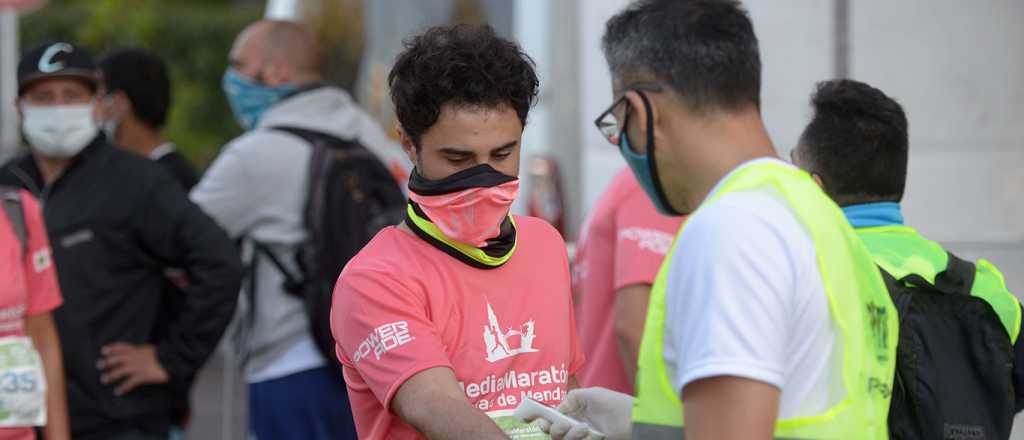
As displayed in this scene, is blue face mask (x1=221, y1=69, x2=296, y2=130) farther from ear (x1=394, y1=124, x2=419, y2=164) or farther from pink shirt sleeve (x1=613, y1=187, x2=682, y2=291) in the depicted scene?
ear (x1=394, y1=124, x2=419, y2=164)

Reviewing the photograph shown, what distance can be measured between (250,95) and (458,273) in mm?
2652

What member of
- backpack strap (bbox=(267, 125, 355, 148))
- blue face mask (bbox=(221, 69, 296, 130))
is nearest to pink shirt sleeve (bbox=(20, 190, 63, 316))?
backpack strap (bbox=(267, 125, 355, 148))

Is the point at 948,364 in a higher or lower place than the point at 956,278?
lower

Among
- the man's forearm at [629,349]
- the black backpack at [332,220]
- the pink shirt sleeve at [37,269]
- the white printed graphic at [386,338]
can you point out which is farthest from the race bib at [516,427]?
the black backpack at [332,220]

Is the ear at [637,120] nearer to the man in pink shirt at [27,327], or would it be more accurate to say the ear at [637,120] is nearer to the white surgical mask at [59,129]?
the man in pink shirt at [27,327]

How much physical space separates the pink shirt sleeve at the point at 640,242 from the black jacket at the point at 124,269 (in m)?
1.34

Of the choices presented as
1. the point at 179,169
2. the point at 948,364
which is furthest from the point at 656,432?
the point at 179,169

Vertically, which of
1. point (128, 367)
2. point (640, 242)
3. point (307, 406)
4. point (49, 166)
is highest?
point (49, 166)

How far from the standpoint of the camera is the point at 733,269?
1818mm

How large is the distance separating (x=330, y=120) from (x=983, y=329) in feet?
8.47

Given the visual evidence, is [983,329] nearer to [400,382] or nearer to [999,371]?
[999,371]

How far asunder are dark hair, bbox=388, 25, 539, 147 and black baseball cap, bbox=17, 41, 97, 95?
2.12 metres

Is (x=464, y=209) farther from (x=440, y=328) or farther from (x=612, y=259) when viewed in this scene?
(x=612, y=259)

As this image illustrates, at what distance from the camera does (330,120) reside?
473 centimetres
